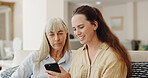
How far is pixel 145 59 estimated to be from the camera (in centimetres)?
170

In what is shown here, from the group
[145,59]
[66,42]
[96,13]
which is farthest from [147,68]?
[66,42]

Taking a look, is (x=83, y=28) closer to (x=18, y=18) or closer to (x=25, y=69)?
(x=25, y=69)

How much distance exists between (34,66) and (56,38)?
36cm

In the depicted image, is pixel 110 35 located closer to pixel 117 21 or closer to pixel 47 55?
pixel 47 55

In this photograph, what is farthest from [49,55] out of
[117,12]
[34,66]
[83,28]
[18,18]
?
[117,12]

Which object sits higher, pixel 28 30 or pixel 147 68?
pixel 28 30

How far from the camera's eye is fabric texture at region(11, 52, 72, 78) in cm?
178

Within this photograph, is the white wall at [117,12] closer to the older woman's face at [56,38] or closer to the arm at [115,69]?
the older woman's face at [56,38]

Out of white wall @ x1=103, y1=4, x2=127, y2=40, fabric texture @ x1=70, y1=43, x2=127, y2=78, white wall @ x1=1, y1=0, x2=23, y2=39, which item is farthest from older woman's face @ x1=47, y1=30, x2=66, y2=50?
white wall @ x1=103, y1=4, x2=127, y2=40

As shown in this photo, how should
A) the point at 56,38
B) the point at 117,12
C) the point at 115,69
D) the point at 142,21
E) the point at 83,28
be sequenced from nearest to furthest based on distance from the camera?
1. the point at 115,69
2. the point at 83,28
3. the point at 56,38
4. the point at 142,21
5. the point at 117,12

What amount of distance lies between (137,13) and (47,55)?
25.4 feet

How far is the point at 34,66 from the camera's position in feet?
5.96

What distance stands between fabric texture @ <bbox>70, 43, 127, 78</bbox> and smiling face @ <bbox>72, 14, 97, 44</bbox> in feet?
0.42

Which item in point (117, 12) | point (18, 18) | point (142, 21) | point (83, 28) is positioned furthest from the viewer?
point (117, 12)
